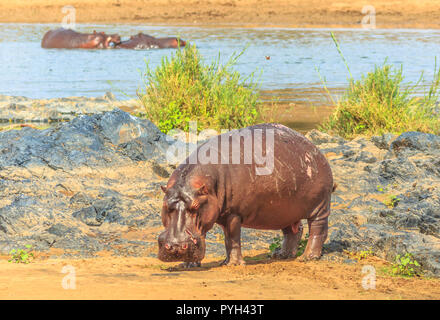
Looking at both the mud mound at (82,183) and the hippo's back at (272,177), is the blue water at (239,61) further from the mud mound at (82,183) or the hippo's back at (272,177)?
the hippo's back at (272,177)

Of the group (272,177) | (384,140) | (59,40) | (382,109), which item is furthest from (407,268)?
(59,40)

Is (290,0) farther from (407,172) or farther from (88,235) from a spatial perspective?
(88,235)

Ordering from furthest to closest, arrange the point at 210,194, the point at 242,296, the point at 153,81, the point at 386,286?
the point at 153,81 → the point at 210,194 → the point at 386,286 → the point at 242,296

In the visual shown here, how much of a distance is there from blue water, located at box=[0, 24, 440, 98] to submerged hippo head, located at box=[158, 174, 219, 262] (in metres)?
7.95

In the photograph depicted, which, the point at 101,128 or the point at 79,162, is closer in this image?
the point at 79,162

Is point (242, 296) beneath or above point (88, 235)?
above

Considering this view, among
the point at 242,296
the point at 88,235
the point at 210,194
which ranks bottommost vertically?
the point at 88,235

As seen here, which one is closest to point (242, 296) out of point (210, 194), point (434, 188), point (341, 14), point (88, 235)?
point (210, 194)

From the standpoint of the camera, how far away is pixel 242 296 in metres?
3.89

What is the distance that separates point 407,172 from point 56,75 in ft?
42.0

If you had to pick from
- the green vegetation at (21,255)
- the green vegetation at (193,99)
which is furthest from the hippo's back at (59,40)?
the green vegetation at (21,255)

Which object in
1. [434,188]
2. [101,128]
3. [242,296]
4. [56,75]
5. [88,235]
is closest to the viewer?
[242,296]

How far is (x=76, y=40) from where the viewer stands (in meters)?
25.4

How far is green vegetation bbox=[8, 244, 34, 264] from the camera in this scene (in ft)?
16.9
